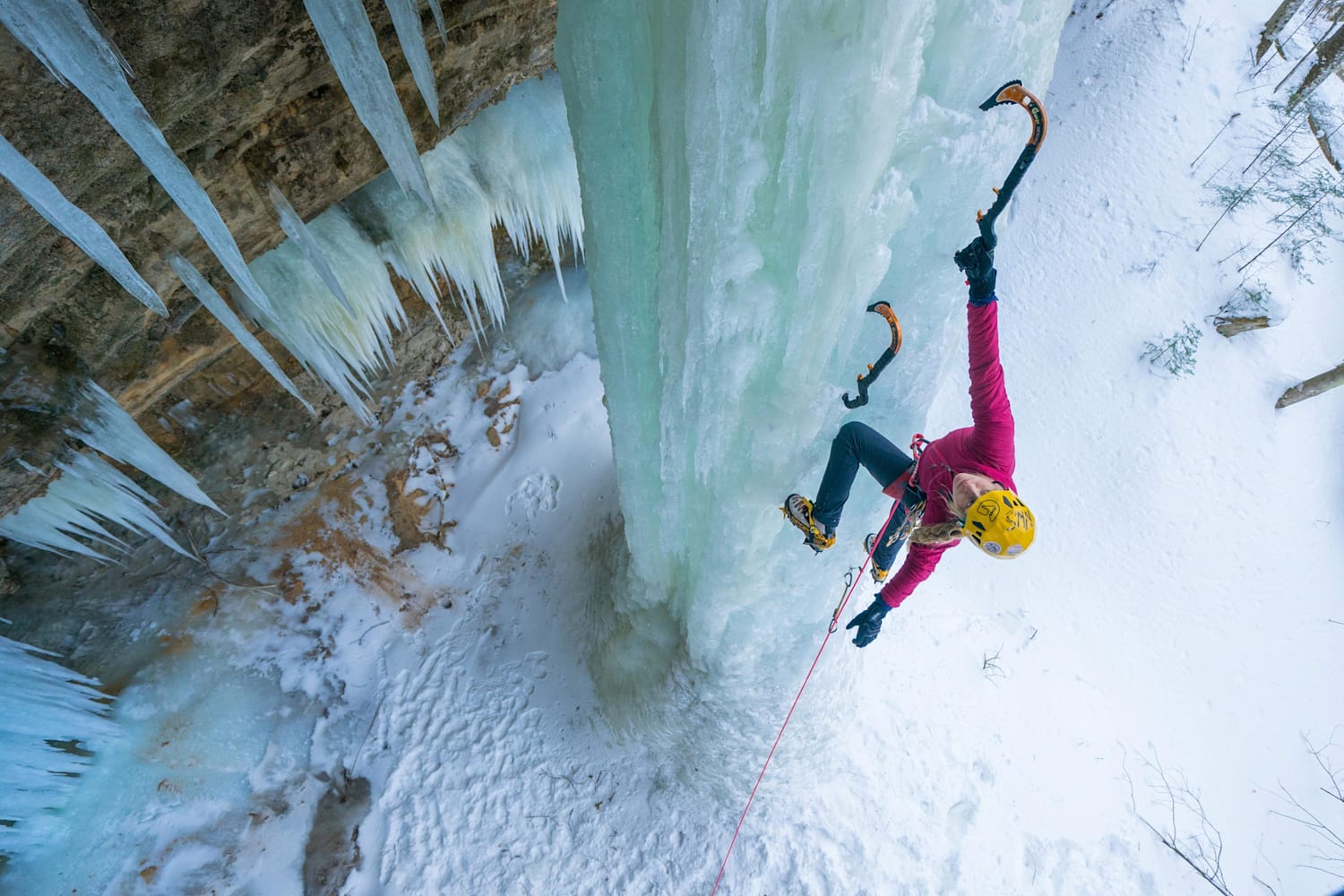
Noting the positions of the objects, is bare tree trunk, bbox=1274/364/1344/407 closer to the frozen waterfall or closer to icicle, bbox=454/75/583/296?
the frozen waterfall

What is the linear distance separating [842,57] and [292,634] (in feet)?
14.7

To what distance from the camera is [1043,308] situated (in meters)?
4.87

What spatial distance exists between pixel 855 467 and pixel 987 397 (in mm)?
475

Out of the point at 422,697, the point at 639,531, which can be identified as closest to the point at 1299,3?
the point at 639,531

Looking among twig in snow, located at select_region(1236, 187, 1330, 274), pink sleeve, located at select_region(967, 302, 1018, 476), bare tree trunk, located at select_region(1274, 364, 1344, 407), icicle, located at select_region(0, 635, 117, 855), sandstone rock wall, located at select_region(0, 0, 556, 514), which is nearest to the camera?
pink sleeve, located at select_region(967, 302, 1018, 476)

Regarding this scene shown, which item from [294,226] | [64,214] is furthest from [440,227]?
[64,214]

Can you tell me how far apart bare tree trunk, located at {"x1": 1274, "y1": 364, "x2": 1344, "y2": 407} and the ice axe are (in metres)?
4.35

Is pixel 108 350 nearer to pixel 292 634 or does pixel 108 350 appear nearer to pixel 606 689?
pixel 292 634

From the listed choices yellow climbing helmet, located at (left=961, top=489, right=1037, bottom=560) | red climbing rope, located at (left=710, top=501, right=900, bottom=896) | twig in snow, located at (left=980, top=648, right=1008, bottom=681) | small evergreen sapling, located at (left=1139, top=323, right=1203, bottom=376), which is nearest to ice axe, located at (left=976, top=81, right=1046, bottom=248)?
yellow climbing helmet, located at (left=961, top=489, right=1037, bottom=560)

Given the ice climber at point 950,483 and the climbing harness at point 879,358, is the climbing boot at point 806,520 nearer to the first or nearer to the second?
the ice climber at point 950,483

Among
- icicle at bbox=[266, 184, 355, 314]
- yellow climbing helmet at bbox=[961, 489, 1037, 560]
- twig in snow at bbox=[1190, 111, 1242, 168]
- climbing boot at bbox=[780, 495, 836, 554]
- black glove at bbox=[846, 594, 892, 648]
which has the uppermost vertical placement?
icicle at bbox=[266, 184, 355, 314]

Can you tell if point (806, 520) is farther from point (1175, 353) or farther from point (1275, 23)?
point (1275, 23)

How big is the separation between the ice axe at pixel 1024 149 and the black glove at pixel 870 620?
1.36m

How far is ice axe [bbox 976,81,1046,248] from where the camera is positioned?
4.61ft
